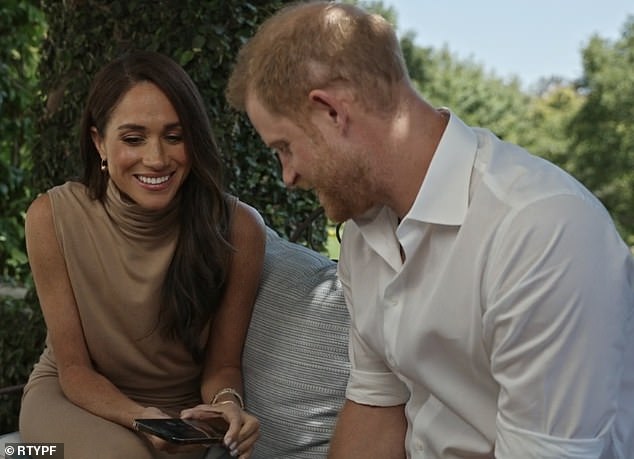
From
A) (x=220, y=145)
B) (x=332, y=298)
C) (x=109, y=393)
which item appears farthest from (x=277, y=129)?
(x=220, y=145)

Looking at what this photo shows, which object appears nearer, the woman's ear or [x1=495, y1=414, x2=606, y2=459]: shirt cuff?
[x1=495, y1=414, x2=606, y2=459]: shirt cuff

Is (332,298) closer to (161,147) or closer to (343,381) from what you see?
(343,381)

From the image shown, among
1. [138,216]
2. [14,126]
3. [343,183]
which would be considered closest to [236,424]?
[138,216]

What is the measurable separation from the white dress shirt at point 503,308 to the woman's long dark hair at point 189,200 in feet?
2.48

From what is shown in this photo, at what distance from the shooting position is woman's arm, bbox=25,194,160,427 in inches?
95.0

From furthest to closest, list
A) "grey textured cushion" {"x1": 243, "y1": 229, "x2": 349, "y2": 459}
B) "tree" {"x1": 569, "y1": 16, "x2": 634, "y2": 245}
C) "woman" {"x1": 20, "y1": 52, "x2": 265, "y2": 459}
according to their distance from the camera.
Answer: "tree" {"x1": 569, "y1": 16, "x2": 634, "y2": 245}, "woman" {"x1": 20, "y1": 52, "x2": 265, "y2": 459}, "grey textured cushion" {"x1": 243, "y1": 229, "x2": 349, "y2": 459}

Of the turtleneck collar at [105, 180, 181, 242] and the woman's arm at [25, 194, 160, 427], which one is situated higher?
the turtleneck collar at [105, 180, 181, 242]

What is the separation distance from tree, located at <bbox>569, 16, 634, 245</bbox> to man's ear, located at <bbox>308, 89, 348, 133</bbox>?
76.3 feet

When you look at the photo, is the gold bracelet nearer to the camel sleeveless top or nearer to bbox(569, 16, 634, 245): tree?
the camel sleeveless top

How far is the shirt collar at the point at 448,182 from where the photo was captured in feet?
5.18

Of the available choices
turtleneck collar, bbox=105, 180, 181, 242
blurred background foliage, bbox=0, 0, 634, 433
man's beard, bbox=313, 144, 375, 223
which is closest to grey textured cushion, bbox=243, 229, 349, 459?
turtleneck collar, bbox=105, 180, 181, 242

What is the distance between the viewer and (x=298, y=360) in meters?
2.36

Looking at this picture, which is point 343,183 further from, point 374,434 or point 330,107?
point 374,434

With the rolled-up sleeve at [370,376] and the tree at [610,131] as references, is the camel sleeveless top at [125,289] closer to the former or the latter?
the rolled-up sleeve at [370,376]
